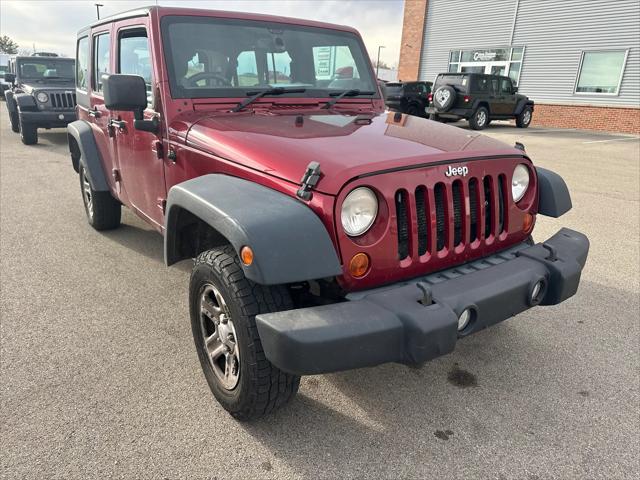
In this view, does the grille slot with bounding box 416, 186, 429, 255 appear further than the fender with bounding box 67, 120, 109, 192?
No

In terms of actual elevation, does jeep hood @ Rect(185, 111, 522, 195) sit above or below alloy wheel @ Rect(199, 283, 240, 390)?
above

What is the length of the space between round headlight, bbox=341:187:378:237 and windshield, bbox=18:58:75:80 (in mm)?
11985

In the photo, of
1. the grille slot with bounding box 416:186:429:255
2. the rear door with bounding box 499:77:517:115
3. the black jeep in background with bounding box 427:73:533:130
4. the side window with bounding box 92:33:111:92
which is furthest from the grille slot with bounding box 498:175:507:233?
the rear door with bounding box 499:77:517:115

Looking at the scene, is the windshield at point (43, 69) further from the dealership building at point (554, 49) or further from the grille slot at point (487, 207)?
the dealership building at point (554, 49)

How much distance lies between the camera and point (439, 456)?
2133 millimetres

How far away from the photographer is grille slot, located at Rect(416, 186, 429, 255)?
2.14 metres

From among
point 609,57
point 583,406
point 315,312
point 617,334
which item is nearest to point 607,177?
point 617,334

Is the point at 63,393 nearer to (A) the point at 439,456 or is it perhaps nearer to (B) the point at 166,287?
(B) the point at 166,287

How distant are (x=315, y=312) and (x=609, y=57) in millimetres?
20872

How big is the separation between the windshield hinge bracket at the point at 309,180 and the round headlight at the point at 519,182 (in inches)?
49.0

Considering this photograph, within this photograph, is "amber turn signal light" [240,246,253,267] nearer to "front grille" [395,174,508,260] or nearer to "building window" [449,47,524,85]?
"front grille" [395,174,508,260]

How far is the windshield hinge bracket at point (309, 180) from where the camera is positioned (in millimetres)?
1937

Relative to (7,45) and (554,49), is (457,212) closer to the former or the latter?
(554,49)

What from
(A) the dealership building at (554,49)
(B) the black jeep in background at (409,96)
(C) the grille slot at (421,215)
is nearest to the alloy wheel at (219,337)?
(C) the grille slot at (421,215)
